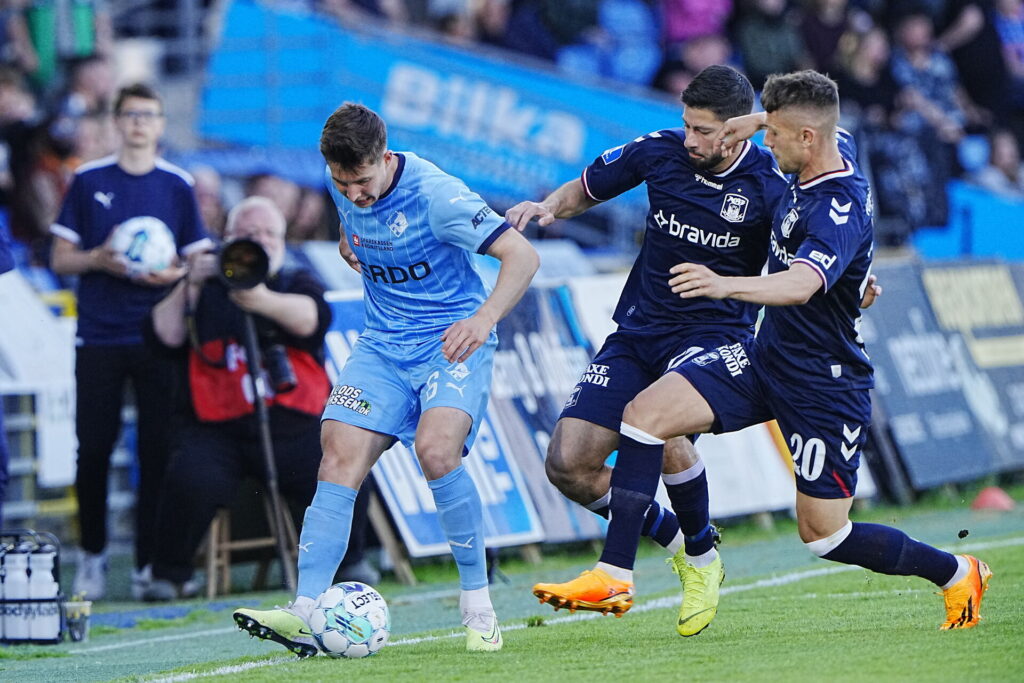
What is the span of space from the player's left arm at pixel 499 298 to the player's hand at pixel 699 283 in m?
0.60

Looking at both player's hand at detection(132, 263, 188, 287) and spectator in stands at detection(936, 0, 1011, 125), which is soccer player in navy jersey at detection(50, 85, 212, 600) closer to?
player's hand at detection(132, 263, 188, 287)

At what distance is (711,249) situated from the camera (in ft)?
22.5

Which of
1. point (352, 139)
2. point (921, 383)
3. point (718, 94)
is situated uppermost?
point (718, 94)

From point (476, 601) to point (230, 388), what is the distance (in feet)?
10.5

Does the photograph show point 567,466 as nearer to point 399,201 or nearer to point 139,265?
point 399,201

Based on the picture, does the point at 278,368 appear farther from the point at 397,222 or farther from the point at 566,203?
the point at 397,222

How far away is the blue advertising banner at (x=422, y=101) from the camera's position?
44.9 ft

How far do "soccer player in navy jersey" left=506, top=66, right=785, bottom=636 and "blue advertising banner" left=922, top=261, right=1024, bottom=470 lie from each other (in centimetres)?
704

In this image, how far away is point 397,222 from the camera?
6301 mm

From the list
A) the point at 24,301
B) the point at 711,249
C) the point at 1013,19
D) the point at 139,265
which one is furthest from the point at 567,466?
the point at 1013,19

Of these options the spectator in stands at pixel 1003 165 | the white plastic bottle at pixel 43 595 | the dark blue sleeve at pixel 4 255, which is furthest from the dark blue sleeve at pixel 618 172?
the spectator in stands at pixel 1003 165

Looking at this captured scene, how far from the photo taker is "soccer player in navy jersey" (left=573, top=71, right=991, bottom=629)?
20.4 feet

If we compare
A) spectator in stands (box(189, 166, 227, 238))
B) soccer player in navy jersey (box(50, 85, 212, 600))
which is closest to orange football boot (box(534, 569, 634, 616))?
soccer player in navy jersey (box(50, 85, 212, 600))

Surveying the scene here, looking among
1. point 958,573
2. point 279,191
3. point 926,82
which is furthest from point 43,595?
point 926,82
